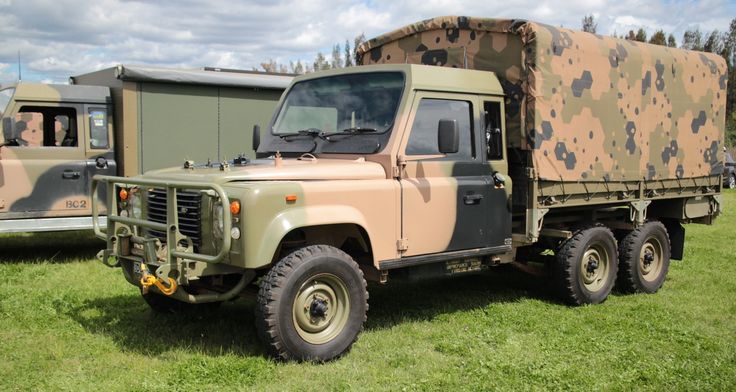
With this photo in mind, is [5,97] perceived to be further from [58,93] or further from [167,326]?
[167,326]

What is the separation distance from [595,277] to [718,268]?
3.01m

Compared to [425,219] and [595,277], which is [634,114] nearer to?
[595,277]

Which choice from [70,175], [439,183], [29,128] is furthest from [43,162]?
→ [439,183]

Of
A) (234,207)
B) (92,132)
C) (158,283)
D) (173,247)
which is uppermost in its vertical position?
(92,132)

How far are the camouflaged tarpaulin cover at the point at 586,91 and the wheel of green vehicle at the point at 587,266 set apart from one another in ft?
2.11

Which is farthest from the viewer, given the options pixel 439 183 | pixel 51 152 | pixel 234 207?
pixel 51 152

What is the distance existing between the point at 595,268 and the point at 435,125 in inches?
106

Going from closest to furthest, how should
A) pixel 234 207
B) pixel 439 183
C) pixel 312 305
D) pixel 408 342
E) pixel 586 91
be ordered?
1. pixel 234 207
2. pixel 312 305
3. pixel 408 342
4. pixel 439 183
5. pixel 586 91

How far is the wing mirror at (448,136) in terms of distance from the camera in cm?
571

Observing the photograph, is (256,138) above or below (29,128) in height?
below

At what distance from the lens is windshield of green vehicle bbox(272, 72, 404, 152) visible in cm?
597

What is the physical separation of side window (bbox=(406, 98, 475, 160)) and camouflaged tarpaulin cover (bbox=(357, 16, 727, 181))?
26.0 inches

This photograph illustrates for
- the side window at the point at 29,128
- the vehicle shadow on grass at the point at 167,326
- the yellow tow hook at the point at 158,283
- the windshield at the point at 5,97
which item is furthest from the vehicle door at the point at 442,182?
the windshield at the point at 5,97

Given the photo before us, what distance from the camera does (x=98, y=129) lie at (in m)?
9.65
